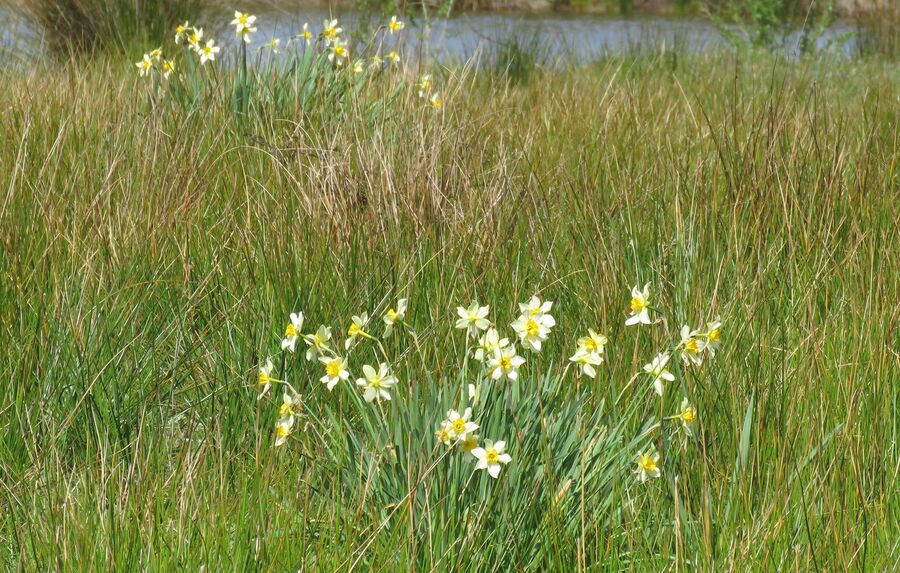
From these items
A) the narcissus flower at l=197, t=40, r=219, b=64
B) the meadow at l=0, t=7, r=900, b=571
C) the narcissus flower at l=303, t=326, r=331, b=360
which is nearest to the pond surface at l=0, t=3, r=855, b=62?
the narcissus flower at l=197, t=40, r=219, b=64

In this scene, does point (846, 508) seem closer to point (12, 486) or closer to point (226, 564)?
point (226, 564)

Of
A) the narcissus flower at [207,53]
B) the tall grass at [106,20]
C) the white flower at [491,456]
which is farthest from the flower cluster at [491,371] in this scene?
the tall grass at [106,20]

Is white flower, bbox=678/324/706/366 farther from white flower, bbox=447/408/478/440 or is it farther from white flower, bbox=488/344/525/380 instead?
white flower, bbox=447/408/478/440

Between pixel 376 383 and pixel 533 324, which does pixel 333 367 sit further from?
pixel 533 324

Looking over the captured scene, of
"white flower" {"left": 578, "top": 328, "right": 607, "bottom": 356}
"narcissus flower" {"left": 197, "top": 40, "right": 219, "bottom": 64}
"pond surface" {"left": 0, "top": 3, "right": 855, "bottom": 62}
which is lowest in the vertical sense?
"pond surface" {"left": 0, "top": 3, "right": 855, "bottom": 62}

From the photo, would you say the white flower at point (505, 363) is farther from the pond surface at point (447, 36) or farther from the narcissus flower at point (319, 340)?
the pond surface at point (447, 36)

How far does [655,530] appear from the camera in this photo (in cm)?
158

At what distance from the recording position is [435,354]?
6.18 feet

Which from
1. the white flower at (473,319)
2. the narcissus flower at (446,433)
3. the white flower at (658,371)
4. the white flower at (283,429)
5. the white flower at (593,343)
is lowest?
the white flower at (283,429)

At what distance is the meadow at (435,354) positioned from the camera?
1.49 m

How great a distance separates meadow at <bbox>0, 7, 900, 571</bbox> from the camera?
149cm

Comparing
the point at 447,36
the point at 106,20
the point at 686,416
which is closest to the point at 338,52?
the point at 686,416

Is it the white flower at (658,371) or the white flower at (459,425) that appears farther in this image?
the white flower at (658,371)

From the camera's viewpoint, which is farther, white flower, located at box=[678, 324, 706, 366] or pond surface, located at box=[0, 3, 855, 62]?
pond surface, located at box=[0, 3, 855, 62]
